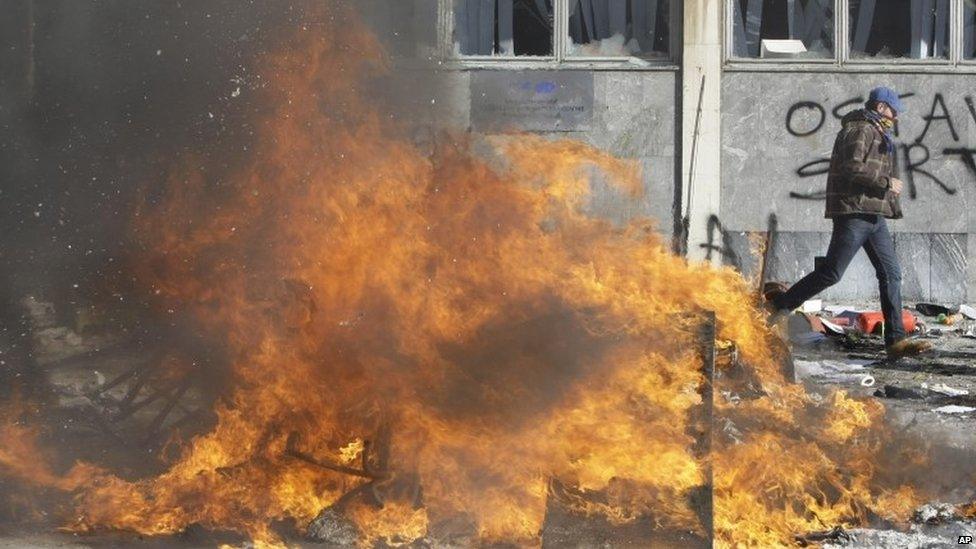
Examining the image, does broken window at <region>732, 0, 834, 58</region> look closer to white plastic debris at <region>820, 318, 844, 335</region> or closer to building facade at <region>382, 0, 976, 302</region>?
building facade at <region>382, 0, 976, 302</region>

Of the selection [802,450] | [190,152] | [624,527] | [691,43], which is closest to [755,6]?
[691,43]

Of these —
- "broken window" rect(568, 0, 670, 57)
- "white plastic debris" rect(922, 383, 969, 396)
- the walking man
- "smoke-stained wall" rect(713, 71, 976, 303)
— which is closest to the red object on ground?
"smoke-stained wall" rect(713, 71, 976, 303)

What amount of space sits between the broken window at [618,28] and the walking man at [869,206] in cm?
396

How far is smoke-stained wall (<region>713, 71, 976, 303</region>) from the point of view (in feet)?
43.2

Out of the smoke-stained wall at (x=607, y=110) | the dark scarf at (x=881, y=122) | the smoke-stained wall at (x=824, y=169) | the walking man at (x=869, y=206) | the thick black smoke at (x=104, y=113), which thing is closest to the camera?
the thick black smoke at (x=104, y=113)

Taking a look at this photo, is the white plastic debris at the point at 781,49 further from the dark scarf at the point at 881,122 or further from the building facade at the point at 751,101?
the dark scarf at the point at 881,122

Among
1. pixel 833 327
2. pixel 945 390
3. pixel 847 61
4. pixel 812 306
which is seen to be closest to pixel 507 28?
pixel 847 61

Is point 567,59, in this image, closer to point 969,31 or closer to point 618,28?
point 618,28

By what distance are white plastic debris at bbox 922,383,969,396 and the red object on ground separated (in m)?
2.54

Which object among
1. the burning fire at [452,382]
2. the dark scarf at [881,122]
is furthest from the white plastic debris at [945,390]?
the burning fire at [452,382]

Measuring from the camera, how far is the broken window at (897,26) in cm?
1356

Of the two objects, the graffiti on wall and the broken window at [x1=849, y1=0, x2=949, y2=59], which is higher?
the broken window at [x1=849, y1=0, x2=949, y2=59]

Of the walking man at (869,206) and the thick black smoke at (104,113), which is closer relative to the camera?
the thick black smoke at (104,113)

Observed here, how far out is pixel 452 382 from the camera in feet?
18.6
